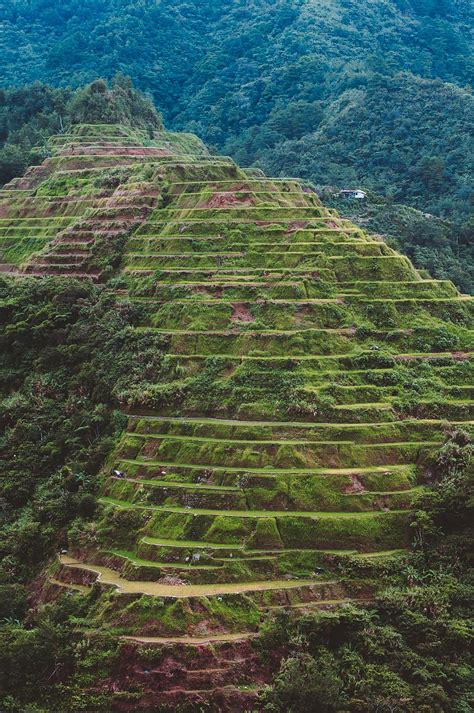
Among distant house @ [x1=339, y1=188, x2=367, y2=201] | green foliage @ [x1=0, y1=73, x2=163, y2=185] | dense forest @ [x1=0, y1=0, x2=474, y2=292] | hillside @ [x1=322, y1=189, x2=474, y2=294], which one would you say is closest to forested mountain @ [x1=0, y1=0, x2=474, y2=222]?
dense forest @ [x1=0, y1=0, x2=474, y2=292]

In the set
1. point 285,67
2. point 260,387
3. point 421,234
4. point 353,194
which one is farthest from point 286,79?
point 260,387

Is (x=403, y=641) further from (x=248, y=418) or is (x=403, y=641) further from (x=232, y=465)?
(x=248, y=418)

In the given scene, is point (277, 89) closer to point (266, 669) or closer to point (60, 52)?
point (60, 52)

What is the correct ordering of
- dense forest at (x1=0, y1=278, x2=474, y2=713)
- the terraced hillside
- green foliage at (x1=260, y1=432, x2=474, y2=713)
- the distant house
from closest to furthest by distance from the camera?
green foliage at (x1=260, y1=432, x2=474, y2=713) < dense forest at (x1=0, y1=278, x2=474, y2=713) < the terraced hillside < the distant house

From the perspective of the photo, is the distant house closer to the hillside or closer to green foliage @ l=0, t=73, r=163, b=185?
the hillside

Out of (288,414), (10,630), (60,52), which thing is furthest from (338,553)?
(60,52)

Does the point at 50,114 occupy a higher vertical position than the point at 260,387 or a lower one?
lower
